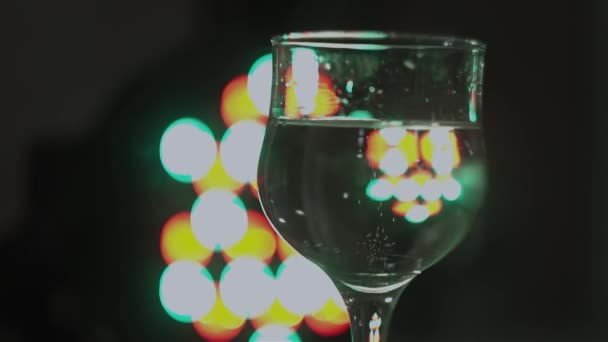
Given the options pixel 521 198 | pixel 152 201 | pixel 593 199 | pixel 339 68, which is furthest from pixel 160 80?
pixel 339 68

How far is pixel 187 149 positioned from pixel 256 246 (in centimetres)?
18

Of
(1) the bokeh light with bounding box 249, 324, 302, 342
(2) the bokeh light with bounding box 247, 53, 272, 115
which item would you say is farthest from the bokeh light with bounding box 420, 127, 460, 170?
(1) the bokeh light with bounding box 249, 324, 302, 342

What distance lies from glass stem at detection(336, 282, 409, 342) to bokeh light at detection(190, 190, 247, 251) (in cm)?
98

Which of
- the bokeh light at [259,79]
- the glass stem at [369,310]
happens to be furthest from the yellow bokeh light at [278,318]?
the glass stem at [369,310]

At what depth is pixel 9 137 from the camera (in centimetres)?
131

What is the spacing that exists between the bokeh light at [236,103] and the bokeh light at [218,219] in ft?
0.38

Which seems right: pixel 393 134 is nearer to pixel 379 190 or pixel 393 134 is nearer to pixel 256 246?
pixel 379 190

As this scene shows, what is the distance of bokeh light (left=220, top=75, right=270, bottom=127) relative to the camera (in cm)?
132

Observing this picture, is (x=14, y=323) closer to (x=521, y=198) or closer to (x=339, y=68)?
(x=521, y=198)

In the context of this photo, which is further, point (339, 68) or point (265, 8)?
point (265, 8)

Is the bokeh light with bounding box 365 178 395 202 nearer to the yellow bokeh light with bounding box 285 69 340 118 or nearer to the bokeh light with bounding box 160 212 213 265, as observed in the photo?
the yellow bokeh light with bounding box 285 69 340 118

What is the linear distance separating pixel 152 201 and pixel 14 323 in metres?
0.26

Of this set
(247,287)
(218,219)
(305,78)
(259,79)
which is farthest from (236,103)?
(305,78)

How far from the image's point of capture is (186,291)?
1.41 m
